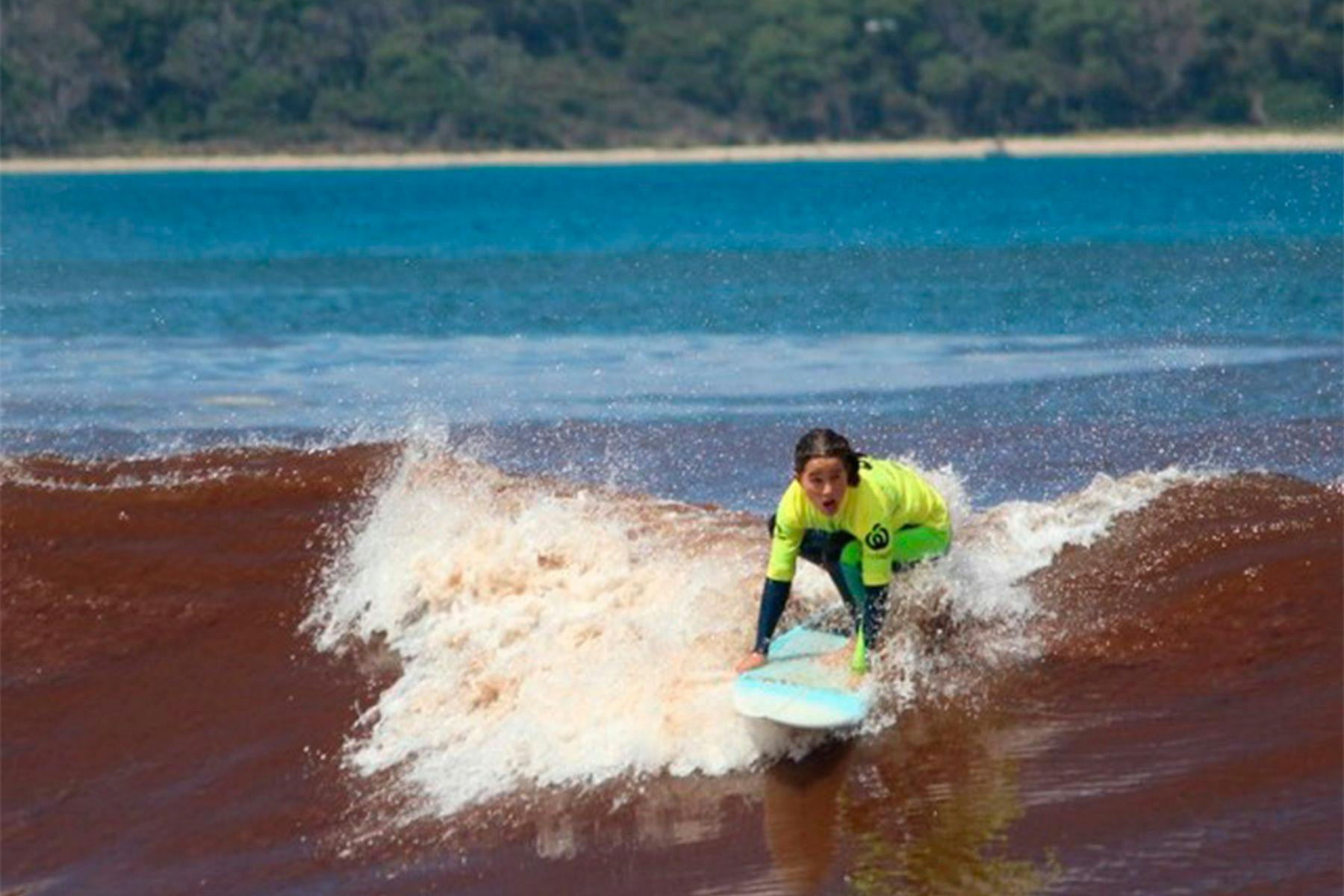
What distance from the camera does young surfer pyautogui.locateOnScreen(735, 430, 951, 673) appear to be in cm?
810

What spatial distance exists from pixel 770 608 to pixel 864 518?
1.40 ft

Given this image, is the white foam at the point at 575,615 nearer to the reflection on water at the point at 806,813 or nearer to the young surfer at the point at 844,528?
the reflection on water at the point at 806,813

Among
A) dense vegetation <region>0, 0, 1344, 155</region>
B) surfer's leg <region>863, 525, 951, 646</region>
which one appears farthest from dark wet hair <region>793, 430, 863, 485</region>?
dense vegetation <region>0, 0, 1344, 155</region>

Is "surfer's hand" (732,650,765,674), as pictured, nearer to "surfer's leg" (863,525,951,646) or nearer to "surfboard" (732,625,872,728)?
"surfboard" (732,625,872,728)

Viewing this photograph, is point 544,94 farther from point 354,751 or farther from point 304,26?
point 354,751

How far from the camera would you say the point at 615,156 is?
93.8 metres

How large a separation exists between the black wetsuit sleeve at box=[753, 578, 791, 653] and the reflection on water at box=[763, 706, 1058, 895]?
41cm

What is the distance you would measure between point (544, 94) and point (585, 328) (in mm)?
69231

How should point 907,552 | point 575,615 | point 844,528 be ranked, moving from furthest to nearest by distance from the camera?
point 575,615
point 907,552
point 844,528

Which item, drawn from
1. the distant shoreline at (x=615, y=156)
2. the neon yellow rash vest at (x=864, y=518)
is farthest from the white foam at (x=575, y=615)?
the distant shoreline at (x=615, y=156)

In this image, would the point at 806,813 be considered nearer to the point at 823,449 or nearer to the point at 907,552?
the point at 907,552

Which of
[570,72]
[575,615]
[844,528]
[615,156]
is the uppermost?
[844,528]

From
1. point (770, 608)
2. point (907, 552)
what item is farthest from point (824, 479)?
point (907, 552)

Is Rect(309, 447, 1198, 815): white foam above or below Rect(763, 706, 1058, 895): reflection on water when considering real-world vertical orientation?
above
